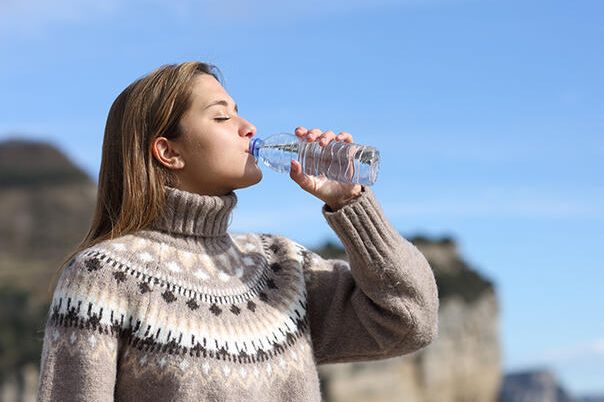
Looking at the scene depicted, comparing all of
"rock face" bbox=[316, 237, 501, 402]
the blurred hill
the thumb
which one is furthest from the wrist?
"rock face" bbox=[316, 237, 501, 402]

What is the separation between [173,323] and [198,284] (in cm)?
15

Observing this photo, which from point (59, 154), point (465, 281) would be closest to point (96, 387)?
point (465, 281)

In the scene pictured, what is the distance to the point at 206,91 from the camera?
3.73m

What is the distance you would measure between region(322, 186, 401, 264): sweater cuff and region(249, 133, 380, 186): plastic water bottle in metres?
0.06

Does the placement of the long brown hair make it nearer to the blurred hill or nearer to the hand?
the hand

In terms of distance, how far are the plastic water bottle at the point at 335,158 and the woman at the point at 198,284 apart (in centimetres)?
4

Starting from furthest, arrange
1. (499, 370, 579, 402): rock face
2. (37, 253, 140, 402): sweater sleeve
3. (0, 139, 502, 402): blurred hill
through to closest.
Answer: (499, 370, 579, 402): rock face
(0, 139, 502, 402): blurred hill
(37, 253, 140, 402): sweater sleeve

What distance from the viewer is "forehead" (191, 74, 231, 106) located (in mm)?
3707

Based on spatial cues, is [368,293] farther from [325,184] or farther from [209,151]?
[209,151]

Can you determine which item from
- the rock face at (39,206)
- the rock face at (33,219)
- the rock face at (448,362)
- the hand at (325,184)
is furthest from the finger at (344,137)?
the rock face at (39,206)

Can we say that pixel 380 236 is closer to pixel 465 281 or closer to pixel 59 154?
pixel 465 281

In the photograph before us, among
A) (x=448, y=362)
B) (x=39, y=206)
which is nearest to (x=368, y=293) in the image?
(x=448, y=362)

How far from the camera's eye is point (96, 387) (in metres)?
3.37

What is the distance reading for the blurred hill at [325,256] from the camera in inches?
1501
